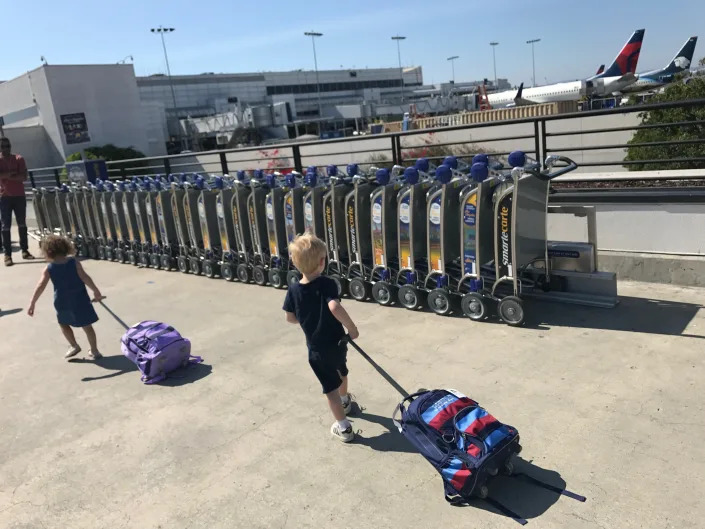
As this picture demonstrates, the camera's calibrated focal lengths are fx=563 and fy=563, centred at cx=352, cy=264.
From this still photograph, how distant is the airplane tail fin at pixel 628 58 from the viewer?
57.3 meters

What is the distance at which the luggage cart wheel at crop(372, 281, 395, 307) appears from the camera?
6160 millimetres

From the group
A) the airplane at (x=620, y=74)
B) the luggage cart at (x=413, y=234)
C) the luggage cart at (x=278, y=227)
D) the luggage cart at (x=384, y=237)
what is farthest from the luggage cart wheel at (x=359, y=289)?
the airplane at (x=620, y=74)

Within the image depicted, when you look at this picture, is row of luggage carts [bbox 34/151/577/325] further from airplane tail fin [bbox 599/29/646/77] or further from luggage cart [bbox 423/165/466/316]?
airplane tail fin [bbox 599/29/646/77]

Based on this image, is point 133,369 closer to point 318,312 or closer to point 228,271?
point 318,312

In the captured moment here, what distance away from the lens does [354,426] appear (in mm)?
3893

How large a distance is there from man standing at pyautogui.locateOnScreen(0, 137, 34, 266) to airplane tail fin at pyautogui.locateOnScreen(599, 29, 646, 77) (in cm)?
6128

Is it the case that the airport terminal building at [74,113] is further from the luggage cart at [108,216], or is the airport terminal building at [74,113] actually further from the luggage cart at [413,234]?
the luggage cart at [413,234]

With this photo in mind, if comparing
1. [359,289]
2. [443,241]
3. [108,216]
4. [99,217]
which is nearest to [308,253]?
[443,241]

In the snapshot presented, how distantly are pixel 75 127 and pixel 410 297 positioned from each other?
1443 inches

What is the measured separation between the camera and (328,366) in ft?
11.9

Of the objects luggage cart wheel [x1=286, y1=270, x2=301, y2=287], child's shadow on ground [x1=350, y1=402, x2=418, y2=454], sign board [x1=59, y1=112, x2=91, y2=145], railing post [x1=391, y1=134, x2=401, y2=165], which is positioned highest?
sign board [x1=59, y1=112, x2=91, y2=145]

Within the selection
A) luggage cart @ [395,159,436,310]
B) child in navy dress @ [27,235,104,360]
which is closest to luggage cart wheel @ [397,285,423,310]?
luggage cart @ [395,159,436,310]

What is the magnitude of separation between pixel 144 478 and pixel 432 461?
72.2 inches

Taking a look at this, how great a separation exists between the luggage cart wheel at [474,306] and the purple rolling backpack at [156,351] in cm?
257
